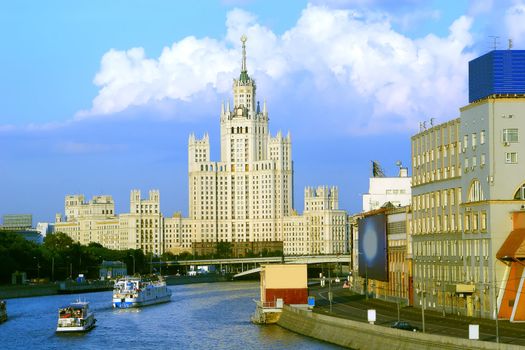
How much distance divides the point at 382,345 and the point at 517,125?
2273 cm

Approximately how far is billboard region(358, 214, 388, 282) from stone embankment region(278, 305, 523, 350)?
Result: 2345 centimetres

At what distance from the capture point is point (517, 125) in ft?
285

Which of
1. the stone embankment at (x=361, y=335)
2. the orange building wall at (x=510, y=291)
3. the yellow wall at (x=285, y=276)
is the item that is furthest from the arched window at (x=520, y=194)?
the yellow wall at (x=285, y=276)

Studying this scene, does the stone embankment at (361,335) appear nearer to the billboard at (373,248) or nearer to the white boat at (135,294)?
the billboard at (373,248)

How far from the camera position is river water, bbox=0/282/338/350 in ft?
309

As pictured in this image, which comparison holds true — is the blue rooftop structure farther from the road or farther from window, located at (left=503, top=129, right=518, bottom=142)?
the road

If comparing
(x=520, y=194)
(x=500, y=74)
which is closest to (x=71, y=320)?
(x=520, y=194)

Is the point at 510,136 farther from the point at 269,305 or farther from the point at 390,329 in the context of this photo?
the point at 269,305

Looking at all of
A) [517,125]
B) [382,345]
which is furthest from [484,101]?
[382,345]

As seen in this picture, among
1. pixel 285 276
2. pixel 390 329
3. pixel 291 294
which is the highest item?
pixel 285 276

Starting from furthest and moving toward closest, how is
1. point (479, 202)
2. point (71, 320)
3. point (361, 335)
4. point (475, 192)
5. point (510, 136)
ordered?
point (71, 320) → point (475, 192) → point (479, 202) → point (510, 136) → point (361, 335)

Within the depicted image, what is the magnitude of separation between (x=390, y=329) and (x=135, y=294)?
281 feet

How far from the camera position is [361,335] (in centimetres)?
7975

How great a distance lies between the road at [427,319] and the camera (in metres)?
72.1
